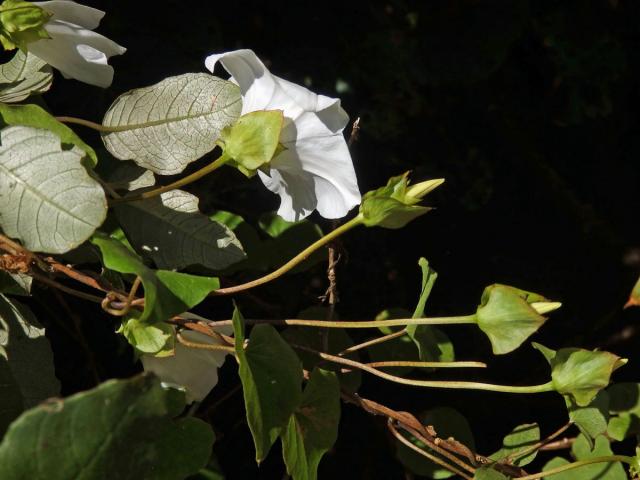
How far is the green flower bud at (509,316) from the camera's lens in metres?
0.52

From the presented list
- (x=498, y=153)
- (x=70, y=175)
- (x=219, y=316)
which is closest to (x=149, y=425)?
(x=70, y=175)

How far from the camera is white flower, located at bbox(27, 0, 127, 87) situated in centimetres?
52

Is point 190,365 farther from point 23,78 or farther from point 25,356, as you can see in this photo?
point 23,78

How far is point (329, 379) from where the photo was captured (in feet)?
1.93

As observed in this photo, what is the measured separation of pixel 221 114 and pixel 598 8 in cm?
74

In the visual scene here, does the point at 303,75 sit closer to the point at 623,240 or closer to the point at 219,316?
the point at 219,316

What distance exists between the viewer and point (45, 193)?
0.46 metres

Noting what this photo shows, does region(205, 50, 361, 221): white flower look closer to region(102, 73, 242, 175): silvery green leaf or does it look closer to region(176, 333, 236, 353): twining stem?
region(102, 73, 242, 175): silvery green leaf

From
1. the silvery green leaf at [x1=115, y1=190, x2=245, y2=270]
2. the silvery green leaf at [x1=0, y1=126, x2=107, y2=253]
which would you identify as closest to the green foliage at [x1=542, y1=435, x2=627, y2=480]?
the silvery green leaf at [x1=115, y1=190, x2=245, y2=270]

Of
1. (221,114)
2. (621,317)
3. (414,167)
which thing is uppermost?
(221,114)

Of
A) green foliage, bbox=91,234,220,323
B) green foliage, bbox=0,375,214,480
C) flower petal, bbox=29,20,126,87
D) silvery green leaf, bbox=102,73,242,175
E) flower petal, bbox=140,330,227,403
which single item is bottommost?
flower petal, bbox=140,330,227,403

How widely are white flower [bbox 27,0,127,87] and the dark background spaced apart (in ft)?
0.83

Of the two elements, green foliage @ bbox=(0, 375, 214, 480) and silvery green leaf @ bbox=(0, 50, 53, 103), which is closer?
green foliage @ bbox=(0, 375, 214, 480)

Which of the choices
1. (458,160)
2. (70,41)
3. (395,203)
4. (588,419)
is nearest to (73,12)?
(70,41)
